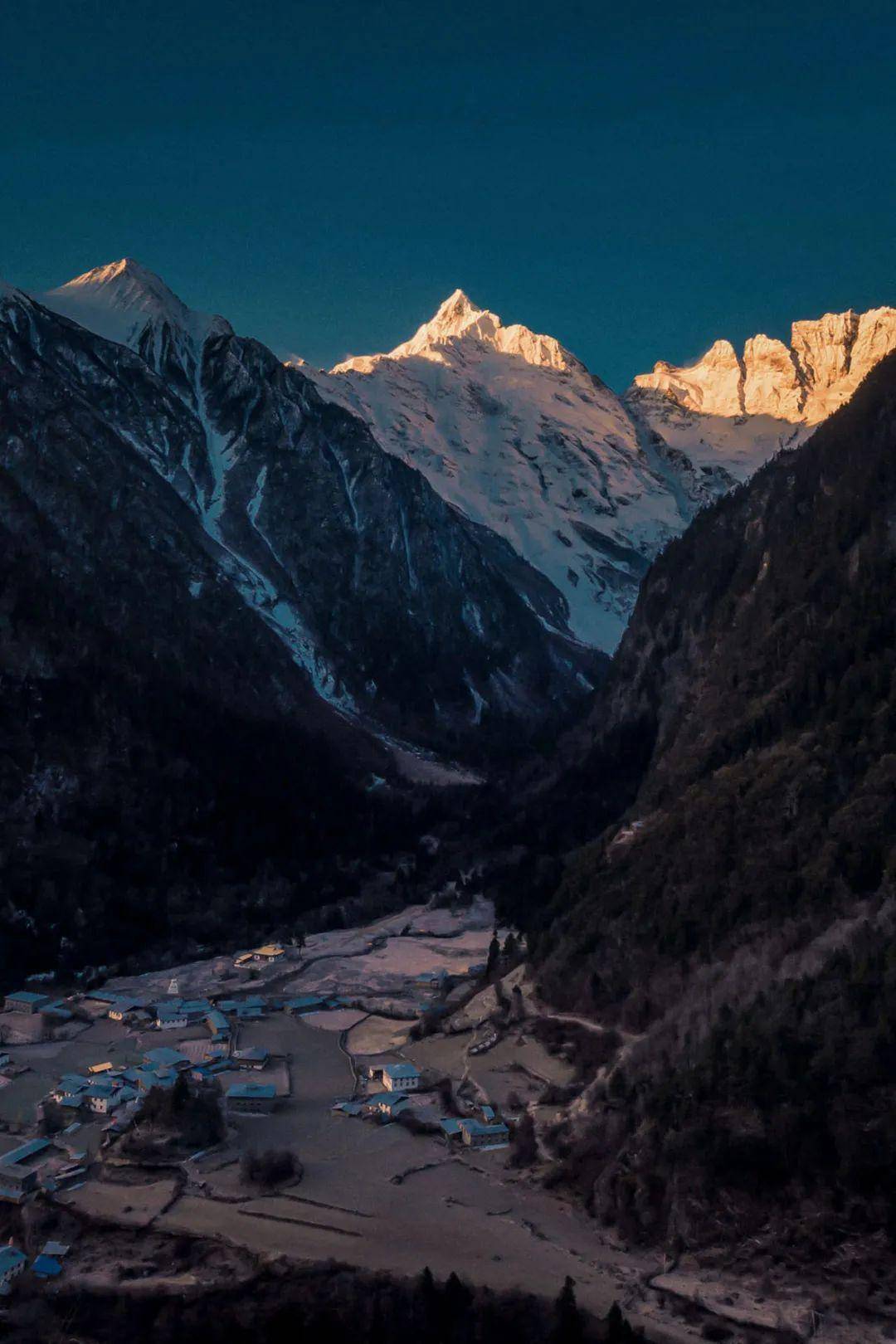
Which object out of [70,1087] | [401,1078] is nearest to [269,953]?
[70,1087]

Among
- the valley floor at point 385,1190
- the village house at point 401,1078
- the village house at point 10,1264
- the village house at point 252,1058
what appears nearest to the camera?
the valley floor at point 385,1190

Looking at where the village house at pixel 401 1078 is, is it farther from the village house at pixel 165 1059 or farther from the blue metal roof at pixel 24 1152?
the blue metal roof at pixel 24 1152

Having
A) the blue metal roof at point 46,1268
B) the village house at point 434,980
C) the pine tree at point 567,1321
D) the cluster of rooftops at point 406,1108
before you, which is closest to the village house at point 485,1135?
the cluster of rooftops at point 406,1108

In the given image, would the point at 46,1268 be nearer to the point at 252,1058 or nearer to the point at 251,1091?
the point at 251,1091

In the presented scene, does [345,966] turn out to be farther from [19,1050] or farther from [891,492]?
[891,492]

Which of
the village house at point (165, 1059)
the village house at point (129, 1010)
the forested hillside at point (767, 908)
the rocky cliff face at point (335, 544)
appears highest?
the rocky cliff face at point (335, 544)

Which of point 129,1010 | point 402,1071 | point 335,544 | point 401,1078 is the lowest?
point 129,1010

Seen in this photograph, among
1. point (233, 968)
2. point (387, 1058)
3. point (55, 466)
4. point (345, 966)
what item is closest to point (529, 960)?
point (387, 1058)
